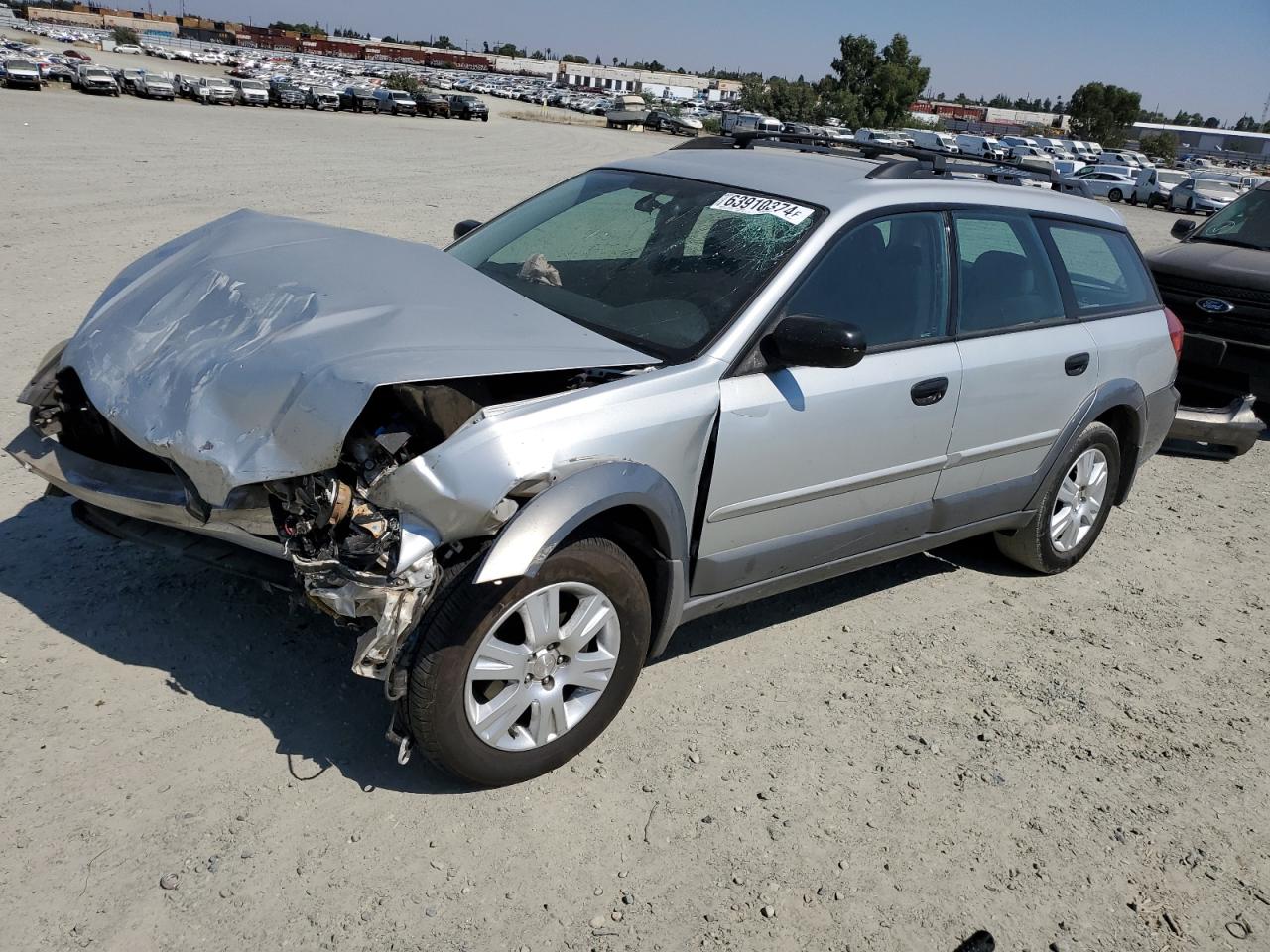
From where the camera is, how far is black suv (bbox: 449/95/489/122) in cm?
5031

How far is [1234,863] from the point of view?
323cm

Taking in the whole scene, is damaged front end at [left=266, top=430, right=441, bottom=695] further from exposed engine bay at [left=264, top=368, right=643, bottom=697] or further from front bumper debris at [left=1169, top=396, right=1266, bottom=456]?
front bumper debris at [left=1169, top=396, right=1266, bottom=456]

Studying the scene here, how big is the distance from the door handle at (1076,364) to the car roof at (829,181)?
0.70 metres

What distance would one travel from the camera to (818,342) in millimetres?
3336

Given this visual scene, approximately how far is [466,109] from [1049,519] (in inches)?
1966

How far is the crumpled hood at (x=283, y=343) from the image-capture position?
284cm

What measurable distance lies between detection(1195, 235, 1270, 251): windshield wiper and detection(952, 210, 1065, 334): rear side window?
537cm

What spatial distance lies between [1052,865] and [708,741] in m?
1.13

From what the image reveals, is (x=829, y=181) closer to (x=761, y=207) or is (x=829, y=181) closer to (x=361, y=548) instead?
(x=761, y=207)

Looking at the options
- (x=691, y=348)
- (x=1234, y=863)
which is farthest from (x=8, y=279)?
(x=1234, y=863)

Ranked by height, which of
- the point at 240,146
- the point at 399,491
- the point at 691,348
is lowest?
the point at 240,146

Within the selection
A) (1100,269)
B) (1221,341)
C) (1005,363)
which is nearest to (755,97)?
(1221,341)

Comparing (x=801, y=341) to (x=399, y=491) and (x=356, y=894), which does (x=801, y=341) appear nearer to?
(x=399, y=491)

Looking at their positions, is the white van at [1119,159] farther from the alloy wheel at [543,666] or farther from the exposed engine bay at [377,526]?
the exposed engine bay at [377,526]
